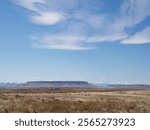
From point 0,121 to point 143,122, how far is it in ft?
25.0

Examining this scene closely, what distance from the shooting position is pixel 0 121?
16.6 meters

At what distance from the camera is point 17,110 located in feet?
97.7

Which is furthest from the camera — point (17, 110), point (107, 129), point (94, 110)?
point (94, 110)

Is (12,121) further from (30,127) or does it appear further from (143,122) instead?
(143,122)

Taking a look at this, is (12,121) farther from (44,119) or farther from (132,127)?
(132,127)

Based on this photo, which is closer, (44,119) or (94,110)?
(44,119)

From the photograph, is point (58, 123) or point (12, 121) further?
point (12, 121)

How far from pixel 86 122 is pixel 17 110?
14.9 metres

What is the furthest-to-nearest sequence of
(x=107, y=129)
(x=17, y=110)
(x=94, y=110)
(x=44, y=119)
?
(x=94, y=110) → (x=17, y=110) → (x=44, y=119) → (x=107, y=129)

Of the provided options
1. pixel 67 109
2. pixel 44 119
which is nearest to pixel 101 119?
pixel 44 119

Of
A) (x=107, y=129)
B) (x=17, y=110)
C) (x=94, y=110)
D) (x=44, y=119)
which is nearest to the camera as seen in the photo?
(x=107, y=129)

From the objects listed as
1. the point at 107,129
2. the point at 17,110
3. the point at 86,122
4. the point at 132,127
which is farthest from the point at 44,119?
the point at 17,110

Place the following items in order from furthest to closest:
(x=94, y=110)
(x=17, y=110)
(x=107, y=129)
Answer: (x=94, y=110)
(x=17, y=110)
(x=107, y=129)

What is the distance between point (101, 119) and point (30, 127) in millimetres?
3894
